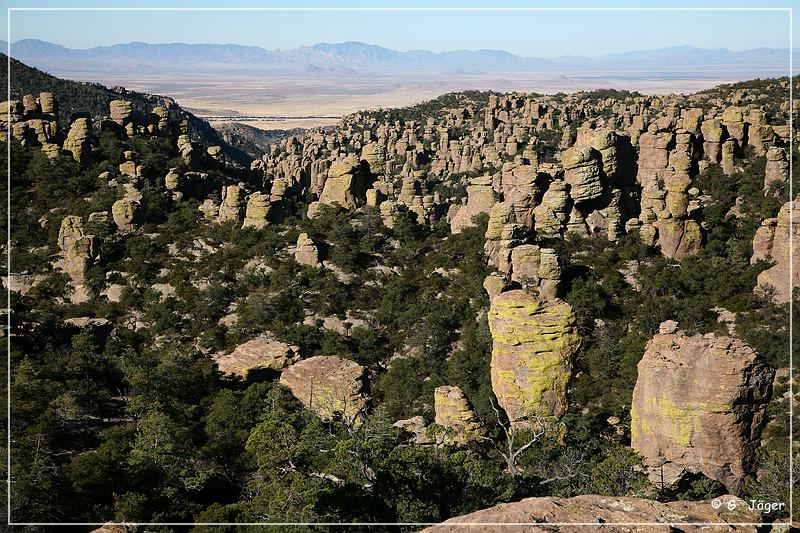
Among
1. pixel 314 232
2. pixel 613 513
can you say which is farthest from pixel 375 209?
pixel 613 513

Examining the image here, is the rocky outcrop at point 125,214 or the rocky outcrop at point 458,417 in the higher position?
the rocky outcrop at point 125,214

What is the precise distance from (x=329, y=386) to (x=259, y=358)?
6120 mm

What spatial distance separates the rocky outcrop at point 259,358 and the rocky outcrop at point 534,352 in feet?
38.5

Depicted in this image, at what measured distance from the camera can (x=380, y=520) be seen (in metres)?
17.8

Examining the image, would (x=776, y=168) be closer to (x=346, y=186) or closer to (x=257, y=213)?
(x=346, y=186)

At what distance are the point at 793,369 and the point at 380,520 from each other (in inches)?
893

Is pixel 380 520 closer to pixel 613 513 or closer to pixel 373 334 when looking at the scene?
pixel 613 513

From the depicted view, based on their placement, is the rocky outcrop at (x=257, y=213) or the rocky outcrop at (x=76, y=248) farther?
the rocky outcrop at (x=257, y=213)

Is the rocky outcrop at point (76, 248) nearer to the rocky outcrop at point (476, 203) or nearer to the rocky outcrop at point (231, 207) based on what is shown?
the rocky outcrop at point (231, 207)

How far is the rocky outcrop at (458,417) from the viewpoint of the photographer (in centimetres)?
2559

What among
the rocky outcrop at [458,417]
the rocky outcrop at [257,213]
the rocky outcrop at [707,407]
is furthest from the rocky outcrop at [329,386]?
the rocky outcrop at [257,213]

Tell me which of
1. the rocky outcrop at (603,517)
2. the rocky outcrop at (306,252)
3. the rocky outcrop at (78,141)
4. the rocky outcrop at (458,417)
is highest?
the rocky outcrop at (78,141)

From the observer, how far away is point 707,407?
21312 millimetres

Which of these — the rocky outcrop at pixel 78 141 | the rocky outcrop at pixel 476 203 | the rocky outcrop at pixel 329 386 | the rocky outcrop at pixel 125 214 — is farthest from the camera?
the rocky outcrop at pixel 78 141
